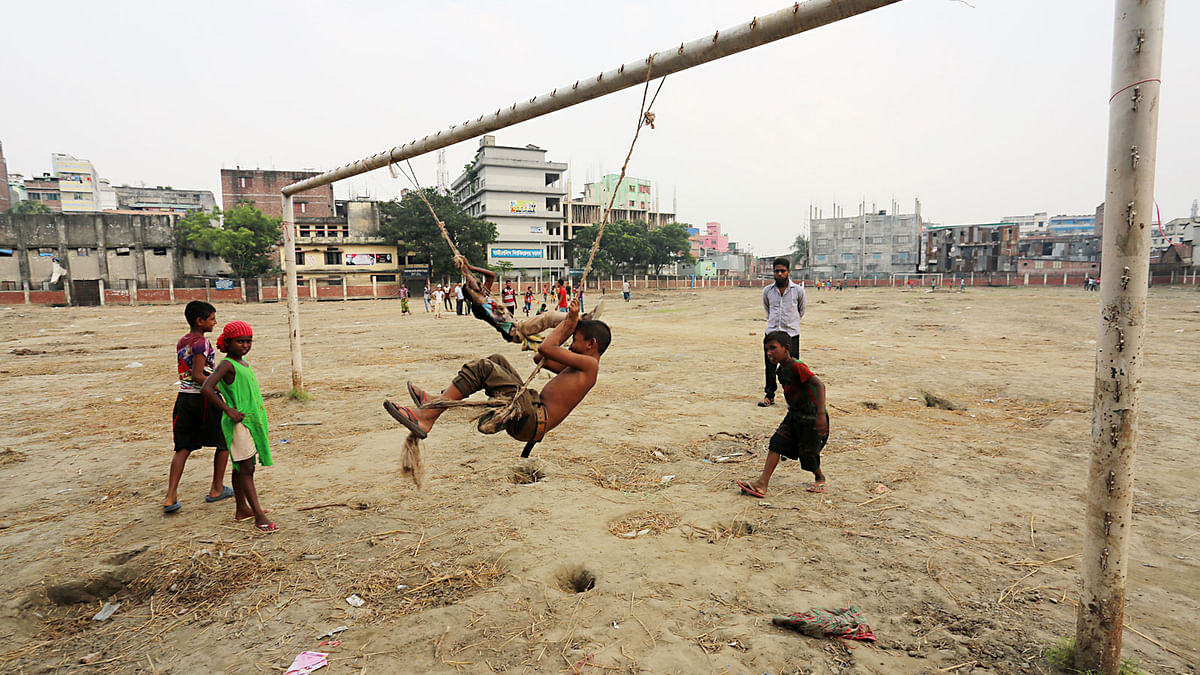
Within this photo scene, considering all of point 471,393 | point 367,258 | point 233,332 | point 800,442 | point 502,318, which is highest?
point 367,258

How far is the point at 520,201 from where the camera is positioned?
67.1 meters

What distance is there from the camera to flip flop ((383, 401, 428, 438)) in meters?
4.01

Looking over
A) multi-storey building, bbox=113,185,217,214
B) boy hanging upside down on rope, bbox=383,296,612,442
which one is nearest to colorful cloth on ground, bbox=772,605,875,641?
boy hanging upside down on rope, bbox=383,296,612,442

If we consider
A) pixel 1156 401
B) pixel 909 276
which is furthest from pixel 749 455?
pixel 909 276

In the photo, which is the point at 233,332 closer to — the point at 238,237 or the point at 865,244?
the point at 238,237

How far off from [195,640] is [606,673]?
2512 mm

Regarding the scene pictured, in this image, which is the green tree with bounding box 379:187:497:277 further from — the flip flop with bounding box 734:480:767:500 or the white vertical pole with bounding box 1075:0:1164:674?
the white vertical pole with bounding box 1075:0:1164:674

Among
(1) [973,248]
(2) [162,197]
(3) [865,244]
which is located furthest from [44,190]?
(1) [973,248]

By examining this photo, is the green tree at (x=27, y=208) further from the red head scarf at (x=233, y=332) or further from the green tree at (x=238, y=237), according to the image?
the red head scarf at (x=233, y=332)

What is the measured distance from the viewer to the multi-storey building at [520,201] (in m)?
65.6

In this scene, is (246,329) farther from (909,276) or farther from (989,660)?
(909,276)

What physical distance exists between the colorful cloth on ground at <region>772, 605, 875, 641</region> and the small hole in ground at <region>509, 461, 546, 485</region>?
3089 millimetres

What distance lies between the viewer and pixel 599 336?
4.45 metres

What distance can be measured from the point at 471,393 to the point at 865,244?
91.1 meters
